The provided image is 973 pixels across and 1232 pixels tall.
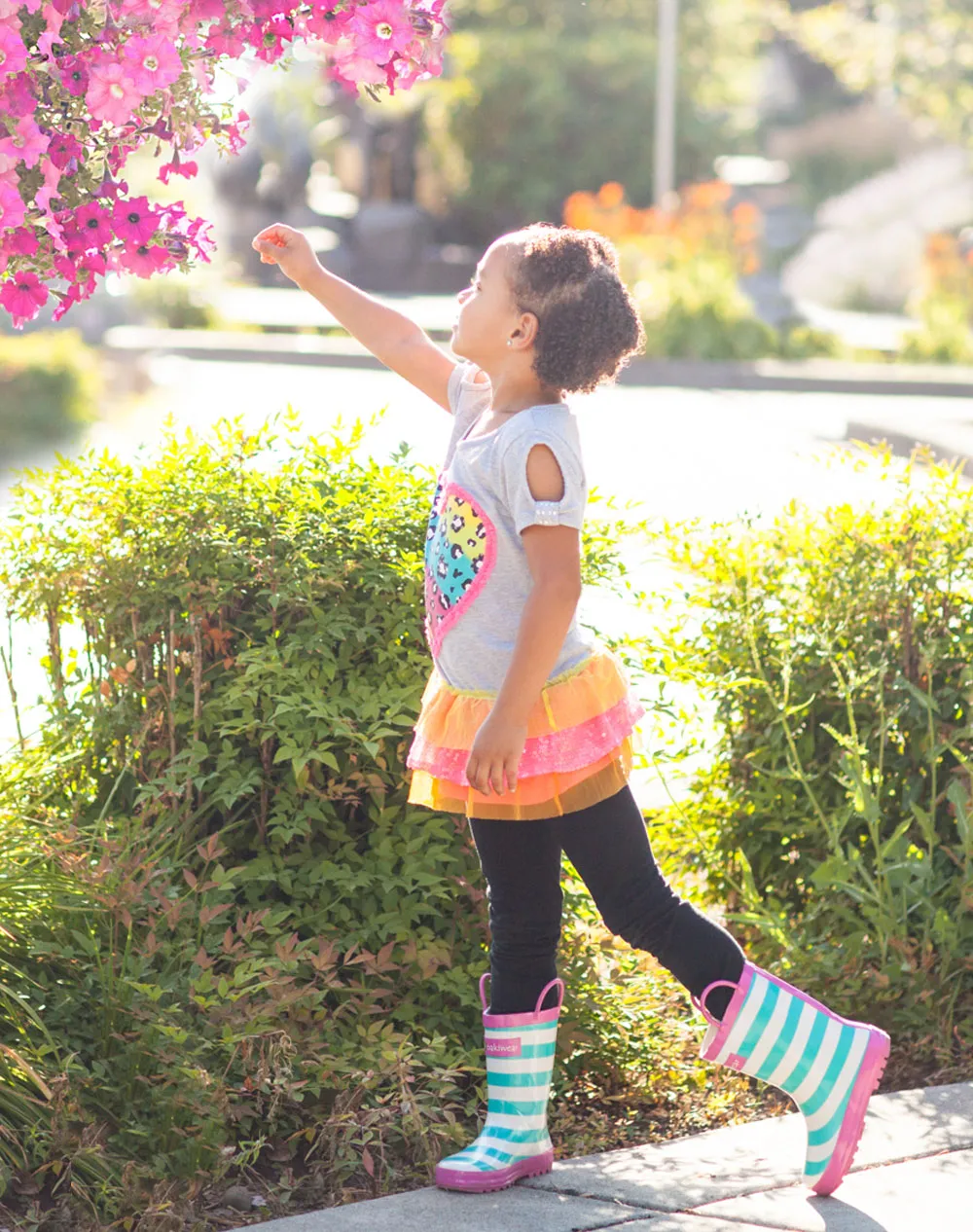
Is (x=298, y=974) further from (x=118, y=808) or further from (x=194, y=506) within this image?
(x=194, y=506)

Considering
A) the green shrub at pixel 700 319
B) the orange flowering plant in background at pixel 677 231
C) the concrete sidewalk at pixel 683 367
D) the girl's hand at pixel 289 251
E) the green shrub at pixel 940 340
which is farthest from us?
the orange flowering plant in background at pixel 677 231

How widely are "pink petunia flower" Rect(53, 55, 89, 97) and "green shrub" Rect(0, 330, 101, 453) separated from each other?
10.8 m

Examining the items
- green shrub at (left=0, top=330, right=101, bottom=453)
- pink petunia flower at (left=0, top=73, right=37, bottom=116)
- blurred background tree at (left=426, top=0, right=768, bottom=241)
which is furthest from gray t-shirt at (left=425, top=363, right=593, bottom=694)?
blurred background tree at (left=426, top=0, right=768, bottom=241)

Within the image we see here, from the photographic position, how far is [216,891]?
10.2ft

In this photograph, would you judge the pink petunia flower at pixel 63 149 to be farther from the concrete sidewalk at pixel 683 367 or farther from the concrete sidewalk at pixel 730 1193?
the concrete sidewalk at pixel 683 367

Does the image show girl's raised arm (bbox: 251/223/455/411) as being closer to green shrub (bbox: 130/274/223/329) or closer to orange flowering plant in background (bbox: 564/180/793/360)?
orange flowering plant in background (bbox: 564/180/793/360)

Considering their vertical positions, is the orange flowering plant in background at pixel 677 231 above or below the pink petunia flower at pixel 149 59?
below

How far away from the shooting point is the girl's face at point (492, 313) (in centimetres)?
270

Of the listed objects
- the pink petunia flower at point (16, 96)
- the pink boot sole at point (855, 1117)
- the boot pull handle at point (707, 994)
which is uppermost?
the pink petunia flower at point (16, 96)

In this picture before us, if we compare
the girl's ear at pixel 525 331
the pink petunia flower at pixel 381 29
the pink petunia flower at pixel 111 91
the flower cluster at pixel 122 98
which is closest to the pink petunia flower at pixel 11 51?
the flower cluster at pixel 122 98

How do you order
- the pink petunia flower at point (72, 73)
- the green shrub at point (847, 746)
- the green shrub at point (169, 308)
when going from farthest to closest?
the green shrub at point (169, 308), the green shrub at point (847, 746), the pink petunia flower at point (72, 73)

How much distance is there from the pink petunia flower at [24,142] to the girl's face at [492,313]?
67 centimetres

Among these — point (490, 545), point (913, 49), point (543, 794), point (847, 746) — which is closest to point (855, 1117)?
point (543, 794)

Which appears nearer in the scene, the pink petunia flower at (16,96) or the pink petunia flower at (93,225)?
the pink petunia flower at (16,96)
